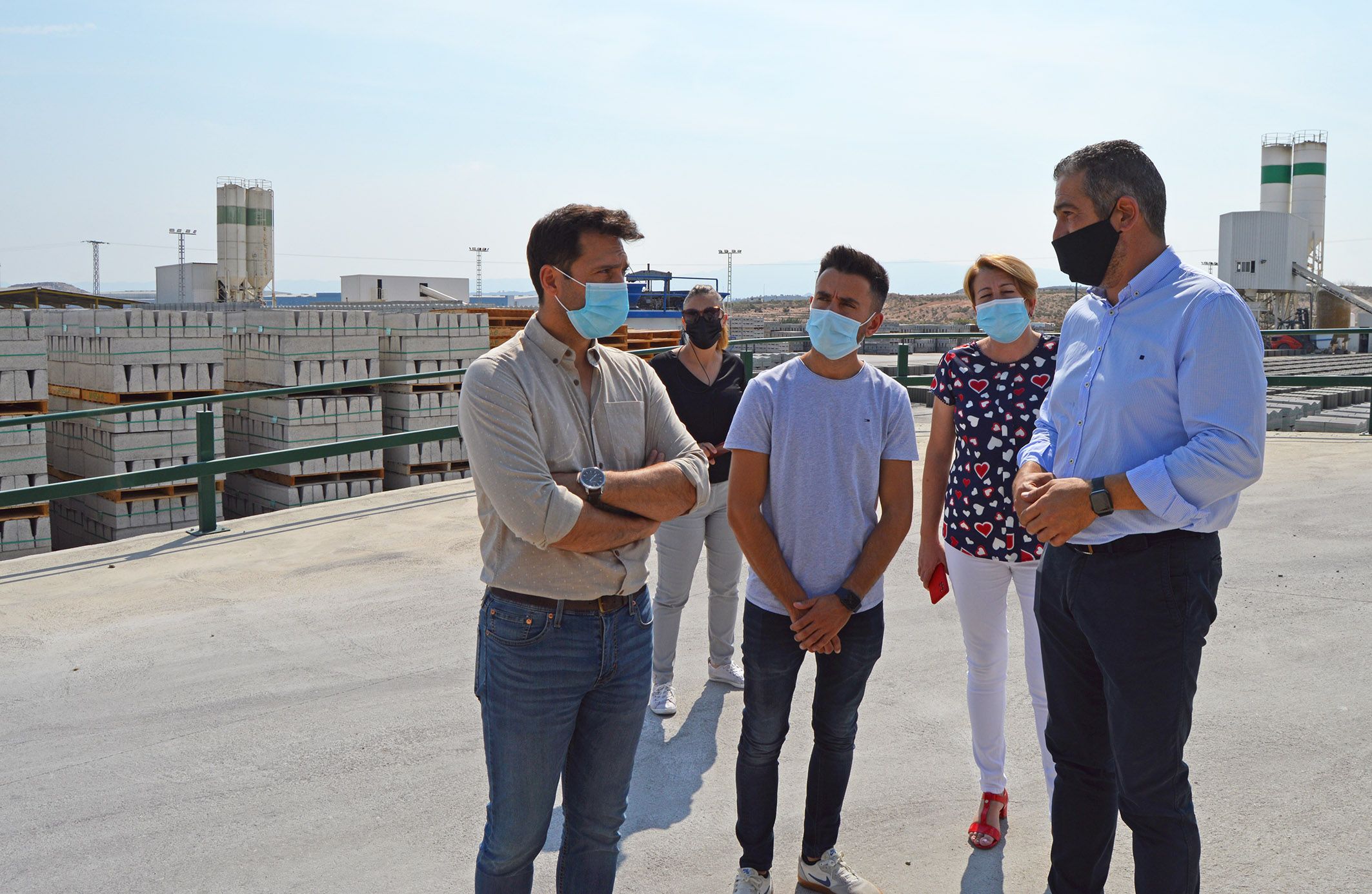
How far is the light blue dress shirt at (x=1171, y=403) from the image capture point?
2.46 metres

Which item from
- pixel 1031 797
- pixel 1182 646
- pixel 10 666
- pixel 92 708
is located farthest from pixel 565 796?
pixel 10 666

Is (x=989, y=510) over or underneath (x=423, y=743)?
over

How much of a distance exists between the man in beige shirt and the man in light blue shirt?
3.51ft

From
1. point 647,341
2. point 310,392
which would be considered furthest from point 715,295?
point 647,341

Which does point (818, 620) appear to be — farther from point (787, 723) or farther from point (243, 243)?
point (243, 243)

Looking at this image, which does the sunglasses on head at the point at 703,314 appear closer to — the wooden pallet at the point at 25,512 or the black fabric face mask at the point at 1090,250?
the black fabric face mask at the point at 1090,250

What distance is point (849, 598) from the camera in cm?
323

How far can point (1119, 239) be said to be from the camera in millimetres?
2713

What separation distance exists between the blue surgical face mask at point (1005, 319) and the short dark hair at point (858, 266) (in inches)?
23.7

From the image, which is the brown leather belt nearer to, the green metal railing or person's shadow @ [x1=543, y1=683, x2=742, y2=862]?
person's shadow @ [x1=543, y1=683, x2=742, y2=862]

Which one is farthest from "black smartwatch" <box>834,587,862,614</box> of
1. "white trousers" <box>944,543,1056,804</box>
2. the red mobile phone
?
"white trousers" <box>944,543,1056,804</box>

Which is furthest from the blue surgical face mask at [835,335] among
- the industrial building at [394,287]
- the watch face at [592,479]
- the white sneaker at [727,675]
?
the industrial building at [394,287]

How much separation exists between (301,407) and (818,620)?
8944 mm

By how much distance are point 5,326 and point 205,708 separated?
290 inches
